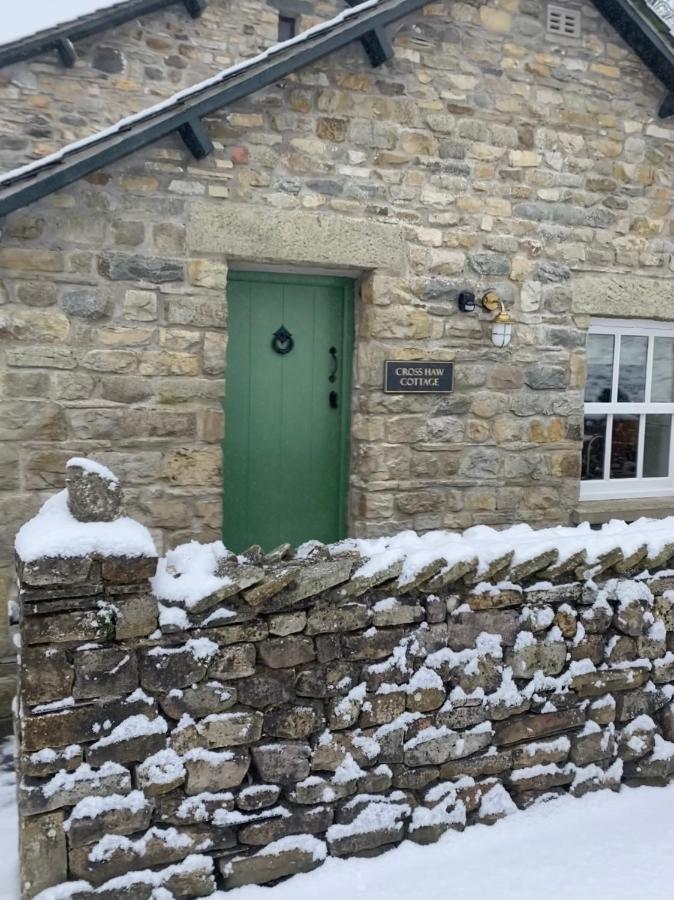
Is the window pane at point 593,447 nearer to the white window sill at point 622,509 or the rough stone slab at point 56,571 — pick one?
the white window sill at point 622,509

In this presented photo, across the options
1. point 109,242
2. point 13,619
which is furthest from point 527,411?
point 13,619

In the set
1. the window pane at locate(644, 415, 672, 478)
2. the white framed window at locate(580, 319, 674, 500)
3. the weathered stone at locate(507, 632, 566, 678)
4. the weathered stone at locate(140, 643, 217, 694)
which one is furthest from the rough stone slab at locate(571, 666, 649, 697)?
the window pane at locate(644, 415, 672, 478)

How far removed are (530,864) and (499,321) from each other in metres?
3.43

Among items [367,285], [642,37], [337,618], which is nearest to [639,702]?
[337,618]

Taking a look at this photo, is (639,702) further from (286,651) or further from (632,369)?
(632,369)

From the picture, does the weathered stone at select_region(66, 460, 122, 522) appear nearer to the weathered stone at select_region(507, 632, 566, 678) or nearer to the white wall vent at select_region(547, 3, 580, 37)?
the weathered stone at select_region(507, 632, 566, 678)

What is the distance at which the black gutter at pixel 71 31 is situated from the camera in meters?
6.31

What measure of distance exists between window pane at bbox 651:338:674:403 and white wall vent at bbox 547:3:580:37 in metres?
2.35

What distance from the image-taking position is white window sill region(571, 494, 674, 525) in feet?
18.7

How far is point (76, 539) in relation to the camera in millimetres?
2549

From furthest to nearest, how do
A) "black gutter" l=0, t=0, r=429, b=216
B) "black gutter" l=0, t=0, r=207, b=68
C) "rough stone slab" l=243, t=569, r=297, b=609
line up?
"black gutter" l=0, t=0, r=207, b=68, "black gutter" l=0, t=0, r=429, b=216, "rough stone slab" l=243, t=569, r=297, b=609

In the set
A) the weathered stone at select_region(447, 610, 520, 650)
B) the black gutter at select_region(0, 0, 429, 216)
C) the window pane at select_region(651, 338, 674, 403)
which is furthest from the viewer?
the window pane at select_region(651, 338, 674, 403)

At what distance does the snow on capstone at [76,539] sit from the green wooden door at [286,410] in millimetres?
2303

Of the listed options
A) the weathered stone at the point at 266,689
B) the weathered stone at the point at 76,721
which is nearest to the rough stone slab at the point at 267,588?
the weathered stone at the point at 266,689
